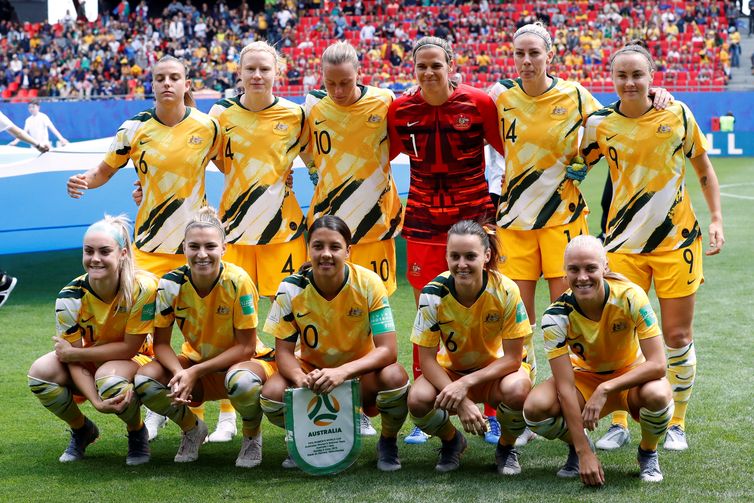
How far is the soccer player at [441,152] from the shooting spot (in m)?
4.62

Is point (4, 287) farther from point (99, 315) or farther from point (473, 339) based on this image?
point (473, 339)

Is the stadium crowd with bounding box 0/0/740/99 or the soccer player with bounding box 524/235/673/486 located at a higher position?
the stadium crowd with bounding box 0/0/740/99

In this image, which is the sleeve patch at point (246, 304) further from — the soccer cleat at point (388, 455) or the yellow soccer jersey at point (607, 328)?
the yellow soccer jersey at point (607, 328)

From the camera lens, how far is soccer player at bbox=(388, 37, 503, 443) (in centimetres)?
462

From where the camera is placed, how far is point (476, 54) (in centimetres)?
2678

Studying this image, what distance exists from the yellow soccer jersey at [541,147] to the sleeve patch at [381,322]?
35.2 inches

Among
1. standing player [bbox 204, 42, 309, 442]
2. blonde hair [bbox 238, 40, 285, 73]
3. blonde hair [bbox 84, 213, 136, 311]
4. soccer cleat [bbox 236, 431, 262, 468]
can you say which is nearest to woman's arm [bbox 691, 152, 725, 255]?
standing player [bbox 204, 42, 309, 442]

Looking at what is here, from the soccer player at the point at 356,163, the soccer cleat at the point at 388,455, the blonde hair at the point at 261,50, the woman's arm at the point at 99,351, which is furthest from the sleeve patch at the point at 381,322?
the blonde hair at the point at 261,50

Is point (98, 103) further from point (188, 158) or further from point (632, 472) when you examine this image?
point (632, 472)

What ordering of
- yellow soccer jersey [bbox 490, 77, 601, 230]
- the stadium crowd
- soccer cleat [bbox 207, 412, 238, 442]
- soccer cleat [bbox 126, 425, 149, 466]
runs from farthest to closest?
the stadium crowd → soccer cleat [bbox 207, 412, 238, 442] → yellow soccer jersey [bbox 490, 77, 601, 230] → soccer cleat [bbox 126, 425, 149, 466]

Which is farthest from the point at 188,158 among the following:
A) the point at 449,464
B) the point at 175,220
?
the point at 449,464

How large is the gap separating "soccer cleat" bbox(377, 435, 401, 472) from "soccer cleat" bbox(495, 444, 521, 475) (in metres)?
0.42

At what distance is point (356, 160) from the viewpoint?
4832 millimetres

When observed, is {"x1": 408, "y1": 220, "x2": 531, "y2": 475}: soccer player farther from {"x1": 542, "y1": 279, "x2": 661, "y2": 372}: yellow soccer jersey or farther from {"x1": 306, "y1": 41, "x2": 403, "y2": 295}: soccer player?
{"x1": 306, "y1": 41, "x2": 403, "y2": 295}: soccer player
